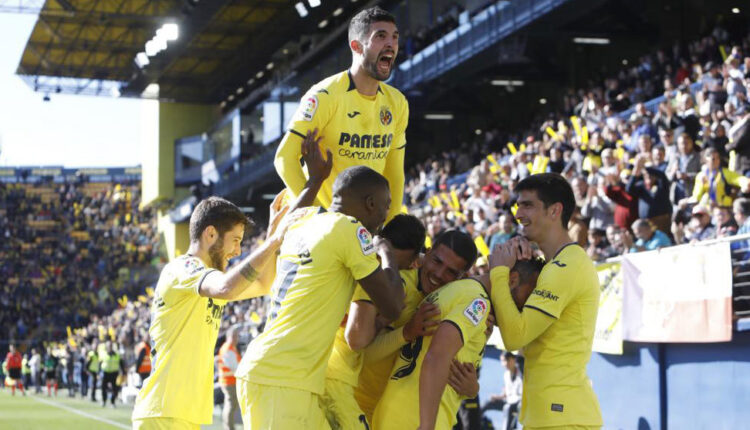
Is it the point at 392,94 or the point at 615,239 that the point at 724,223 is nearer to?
the point at 615,239

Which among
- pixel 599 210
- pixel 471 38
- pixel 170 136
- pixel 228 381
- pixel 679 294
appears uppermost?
pixel 170 136

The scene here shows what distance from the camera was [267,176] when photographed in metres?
40.9

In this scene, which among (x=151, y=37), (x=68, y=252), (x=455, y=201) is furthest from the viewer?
(x=68, y=252)

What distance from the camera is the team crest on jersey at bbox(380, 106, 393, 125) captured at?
6219 millimetres

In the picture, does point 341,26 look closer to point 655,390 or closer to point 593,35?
point 593,35

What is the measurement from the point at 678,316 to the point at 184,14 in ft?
98.9

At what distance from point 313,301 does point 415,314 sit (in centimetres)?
64

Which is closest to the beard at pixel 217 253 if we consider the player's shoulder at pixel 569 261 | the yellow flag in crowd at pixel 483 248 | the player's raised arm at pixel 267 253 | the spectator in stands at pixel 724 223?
the player's raised arm at pixel 267 253

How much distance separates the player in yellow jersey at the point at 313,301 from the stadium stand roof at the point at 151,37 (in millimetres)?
31205

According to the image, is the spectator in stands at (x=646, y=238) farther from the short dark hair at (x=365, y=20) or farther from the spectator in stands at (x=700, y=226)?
the short dark hair at (x=365, y=20)

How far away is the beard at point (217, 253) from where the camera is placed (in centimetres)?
607

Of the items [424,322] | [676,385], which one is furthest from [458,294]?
[676,385]

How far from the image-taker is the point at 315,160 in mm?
5578

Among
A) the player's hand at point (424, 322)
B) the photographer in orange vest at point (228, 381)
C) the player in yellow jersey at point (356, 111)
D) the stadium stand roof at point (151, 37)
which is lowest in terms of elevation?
the photographer in orange vest at point (228, 381)
